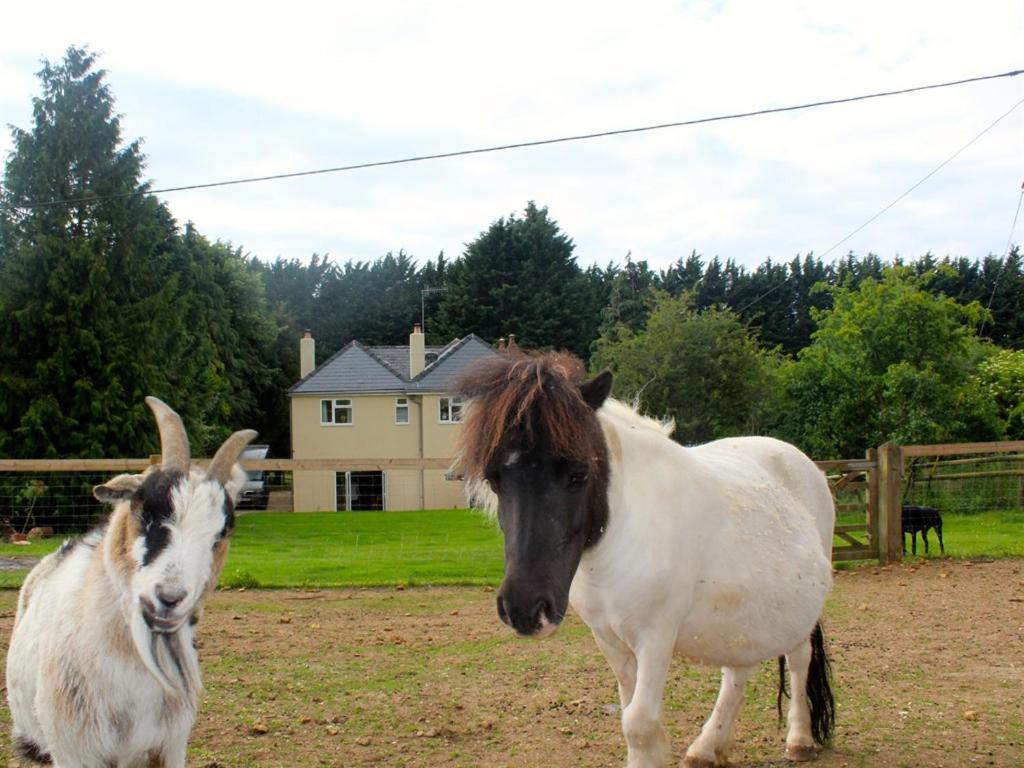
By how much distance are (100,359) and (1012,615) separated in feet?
73.0

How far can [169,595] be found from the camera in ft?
10.4

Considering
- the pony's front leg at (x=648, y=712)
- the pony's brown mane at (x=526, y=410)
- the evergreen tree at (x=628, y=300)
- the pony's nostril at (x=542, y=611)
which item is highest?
the evergreen tree at (x=628, y=300)

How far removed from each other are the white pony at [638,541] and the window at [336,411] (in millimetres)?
32756

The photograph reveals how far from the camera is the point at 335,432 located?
36.7m

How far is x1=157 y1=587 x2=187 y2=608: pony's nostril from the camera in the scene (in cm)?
317

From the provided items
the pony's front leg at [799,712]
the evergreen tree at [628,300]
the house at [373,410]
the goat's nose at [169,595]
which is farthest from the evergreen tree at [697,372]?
the goat's nose at [169,595]

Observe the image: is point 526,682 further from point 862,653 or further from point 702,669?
point 862,653

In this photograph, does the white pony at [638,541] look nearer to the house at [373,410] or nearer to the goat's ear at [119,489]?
the goat's ear at [119,489]

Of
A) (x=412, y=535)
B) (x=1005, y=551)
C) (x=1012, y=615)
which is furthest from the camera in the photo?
(x=412, y=535)

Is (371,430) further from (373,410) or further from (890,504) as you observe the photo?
(890,504)

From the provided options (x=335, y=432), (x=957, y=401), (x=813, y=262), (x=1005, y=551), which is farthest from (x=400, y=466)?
(x=813, y=262)

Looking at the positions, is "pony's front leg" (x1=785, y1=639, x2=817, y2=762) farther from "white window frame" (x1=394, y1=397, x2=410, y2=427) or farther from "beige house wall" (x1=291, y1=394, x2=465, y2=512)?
"white window frame" (x1=394, y1=397, x2=410, y2=427)

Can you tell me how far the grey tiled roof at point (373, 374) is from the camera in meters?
36.3

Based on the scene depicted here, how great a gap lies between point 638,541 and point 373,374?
3395 cm
